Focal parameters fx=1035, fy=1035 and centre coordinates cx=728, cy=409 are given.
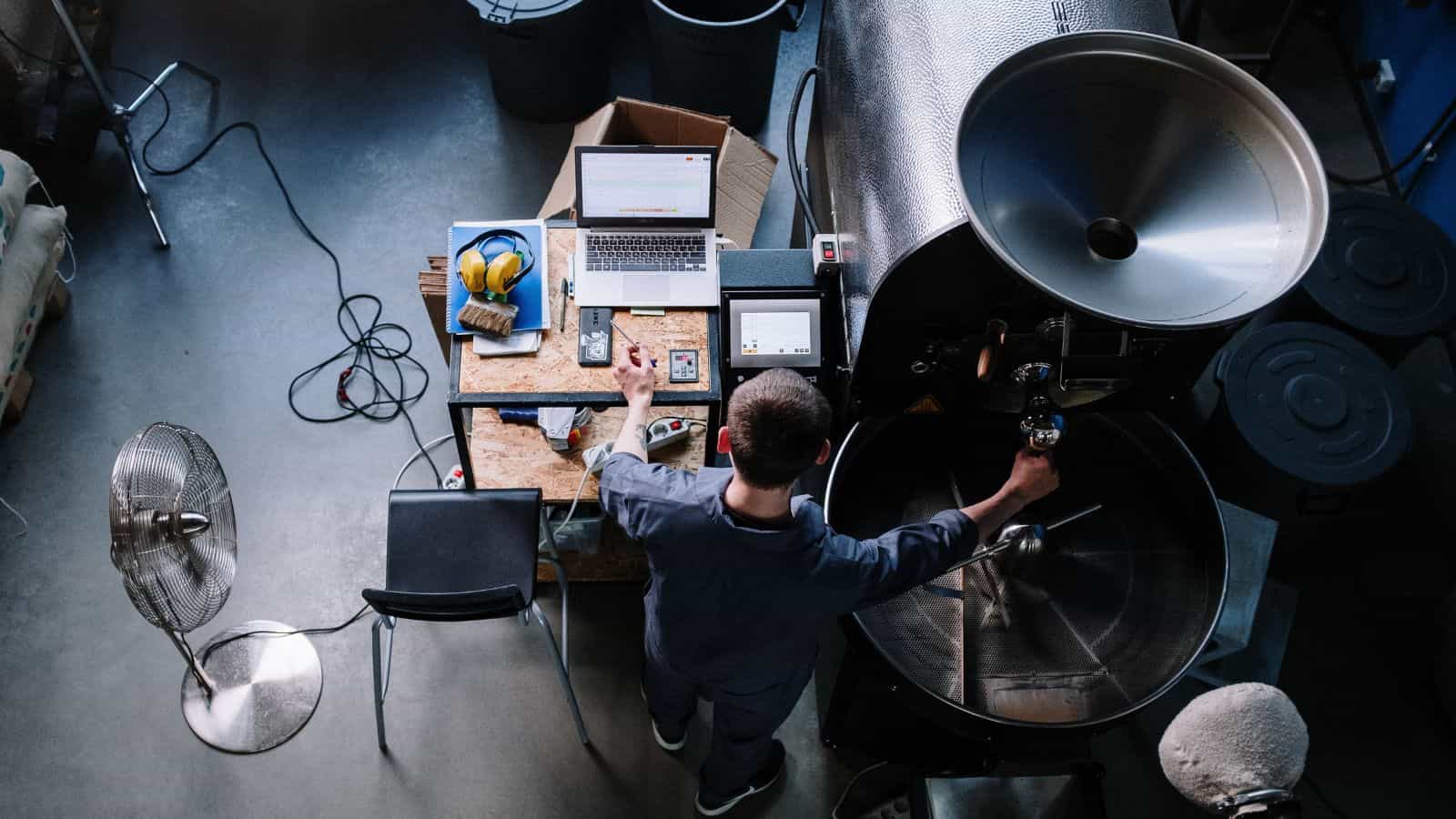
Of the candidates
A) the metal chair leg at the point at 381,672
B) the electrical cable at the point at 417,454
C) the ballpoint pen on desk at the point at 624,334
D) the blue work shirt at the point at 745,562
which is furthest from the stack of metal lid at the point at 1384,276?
the metal chair leg at the point at 381,672

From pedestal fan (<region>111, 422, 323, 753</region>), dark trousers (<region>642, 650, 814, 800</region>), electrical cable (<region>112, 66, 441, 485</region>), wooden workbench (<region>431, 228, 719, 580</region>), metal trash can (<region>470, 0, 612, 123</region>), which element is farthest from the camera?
metal trash can (<region>470, 0, 612, 123</region>)

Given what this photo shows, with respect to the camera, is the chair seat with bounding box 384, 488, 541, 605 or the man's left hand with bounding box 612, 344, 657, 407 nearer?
the man's left hand with bounding box 612, 344, 657, 407

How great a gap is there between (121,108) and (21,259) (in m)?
0.72

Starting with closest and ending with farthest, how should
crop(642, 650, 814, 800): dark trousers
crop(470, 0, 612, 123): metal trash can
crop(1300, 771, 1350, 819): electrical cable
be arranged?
crop(642, 650, 814, 800): dark trousers → crop(1300, 771, 1350, 819): electrical cable → crop(470, 0, 612, 123): metal trash can

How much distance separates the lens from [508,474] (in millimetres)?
2803

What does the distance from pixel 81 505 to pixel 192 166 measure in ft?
Answer: 4.63

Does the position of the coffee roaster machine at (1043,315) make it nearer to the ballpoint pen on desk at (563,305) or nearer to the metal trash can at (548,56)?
the ballpoint pen on desk at (563,305)

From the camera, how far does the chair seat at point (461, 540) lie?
252 cm

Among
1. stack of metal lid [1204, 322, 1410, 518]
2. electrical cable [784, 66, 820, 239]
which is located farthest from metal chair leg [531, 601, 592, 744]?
stack of metal lid [1204, 322, 1410, 518]

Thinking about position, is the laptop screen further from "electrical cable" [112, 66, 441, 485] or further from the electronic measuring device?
"electrical cable" [112, 66, 441, 485]

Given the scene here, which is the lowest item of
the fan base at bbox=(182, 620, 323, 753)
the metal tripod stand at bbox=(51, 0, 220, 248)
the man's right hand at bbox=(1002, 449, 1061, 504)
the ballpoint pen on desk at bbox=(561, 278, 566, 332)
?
the fan base at bbox=(182, 620, 323, 753)

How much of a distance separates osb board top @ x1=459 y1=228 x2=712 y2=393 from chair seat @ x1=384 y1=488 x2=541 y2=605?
30 cm

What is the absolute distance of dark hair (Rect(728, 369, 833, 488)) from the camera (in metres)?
1.76

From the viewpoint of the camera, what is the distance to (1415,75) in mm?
3828
